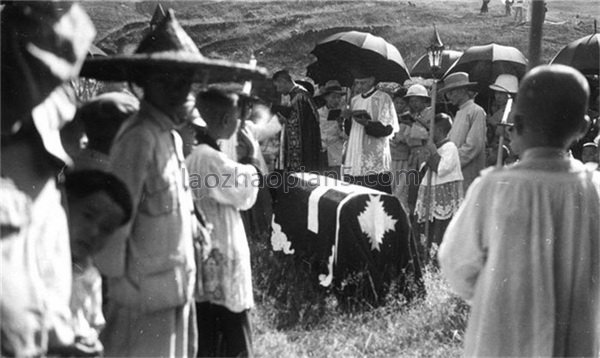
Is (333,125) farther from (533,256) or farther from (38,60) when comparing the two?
(38,60)

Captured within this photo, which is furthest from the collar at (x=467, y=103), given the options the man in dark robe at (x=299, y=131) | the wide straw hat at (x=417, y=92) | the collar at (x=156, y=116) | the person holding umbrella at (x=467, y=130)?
the collar at (x=156, y=116)

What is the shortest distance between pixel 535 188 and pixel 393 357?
200cm

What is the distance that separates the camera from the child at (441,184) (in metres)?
6.53

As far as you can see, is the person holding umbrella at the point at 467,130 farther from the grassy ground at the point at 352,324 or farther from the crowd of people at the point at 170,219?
the crowd of people at the point at 170,219

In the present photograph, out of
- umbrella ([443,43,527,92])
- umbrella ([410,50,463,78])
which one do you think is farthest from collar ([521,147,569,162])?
umbrella ([410,50,463,78])

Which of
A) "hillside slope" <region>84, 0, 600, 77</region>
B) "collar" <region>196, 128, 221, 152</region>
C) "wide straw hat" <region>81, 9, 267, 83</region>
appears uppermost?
"hillside slope" <region>84, 0, 600, 77</region>

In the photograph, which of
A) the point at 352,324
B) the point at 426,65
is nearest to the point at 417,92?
the point at 426,65

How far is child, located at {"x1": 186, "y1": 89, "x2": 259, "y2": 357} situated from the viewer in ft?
11.3

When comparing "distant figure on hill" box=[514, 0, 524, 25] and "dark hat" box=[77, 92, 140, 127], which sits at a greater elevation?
"distant figure on hill" box=[514, 0, 524, 25]

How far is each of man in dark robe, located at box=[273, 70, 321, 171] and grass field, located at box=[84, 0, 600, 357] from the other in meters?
1.41

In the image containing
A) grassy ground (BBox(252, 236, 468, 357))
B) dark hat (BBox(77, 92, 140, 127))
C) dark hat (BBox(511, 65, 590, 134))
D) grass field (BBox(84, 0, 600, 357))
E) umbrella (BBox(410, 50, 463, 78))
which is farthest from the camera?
Answer: umbrella (BBox(410, 50, 463, 78))

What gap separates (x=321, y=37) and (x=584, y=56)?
15252 millimetres

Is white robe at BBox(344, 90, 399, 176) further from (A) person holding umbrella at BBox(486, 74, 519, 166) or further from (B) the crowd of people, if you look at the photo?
(B) the crowd of people

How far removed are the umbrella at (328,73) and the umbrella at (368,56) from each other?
109 mm
